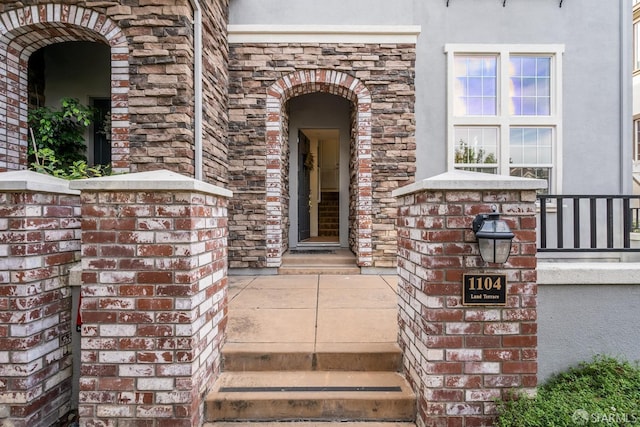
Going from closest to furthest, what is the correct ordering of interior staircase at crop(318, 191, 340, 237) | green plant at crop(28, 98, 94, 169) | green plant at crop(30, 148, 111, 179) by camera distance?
green plant at crop(30, 148, 111, 179) → green plant at crop(28, 98, 94, 169) → interior staircase at crop(318, 191, 340, 237)

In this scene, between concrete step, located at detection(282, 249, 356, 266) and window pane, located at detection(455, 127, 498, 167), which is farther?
window pane, located at detection(455, 127, 498, 167)

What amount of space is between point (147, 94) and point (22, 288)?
7.03ft

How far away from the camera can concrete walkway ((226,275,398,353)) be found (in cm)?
231

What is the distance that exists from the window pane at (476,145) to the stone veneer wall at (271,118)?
82 centimetres

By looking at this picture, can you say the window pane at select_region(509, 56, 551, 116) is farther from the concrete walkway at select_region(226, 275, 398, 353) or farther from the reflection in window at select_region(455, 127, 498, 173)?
the concrete walkway at select_region(226, 275, 398, 353)

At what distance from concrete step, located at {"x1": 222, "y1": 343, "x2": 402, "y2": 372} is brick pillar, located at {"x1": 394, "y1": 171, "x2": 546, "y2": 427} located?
406 millimetres

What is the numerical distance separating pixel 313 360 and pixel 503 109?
4.45 metres

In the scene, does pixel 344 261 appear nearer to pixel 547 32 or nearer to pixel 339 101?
pixel 339 101

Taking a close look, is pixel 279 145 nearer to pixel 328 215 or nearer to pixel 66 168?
pixel 66 168

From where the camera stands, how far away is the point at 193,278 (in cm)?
177

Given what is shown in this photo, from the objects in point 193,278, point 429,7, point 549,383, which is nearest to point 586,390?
point 549,383

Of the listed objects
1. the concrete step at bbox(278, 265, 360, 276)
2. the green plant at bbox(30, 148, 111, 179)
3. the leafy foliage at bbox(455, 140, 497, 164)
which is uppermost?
the leafy foliage at bbox(455, 140, 497, 164)

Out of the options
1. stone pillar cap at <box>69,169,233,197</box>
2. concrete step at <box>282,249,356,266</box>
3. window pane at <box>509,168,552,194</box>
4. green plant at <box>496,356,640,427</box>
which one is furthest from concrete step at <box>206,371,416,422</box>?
window pane at <box>509,168,552,194</box>

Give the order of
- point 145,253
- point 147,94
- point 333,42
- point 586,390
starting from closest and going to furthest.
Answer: point 145,253 → point 586,390 → point 147,94 → point 333,42
